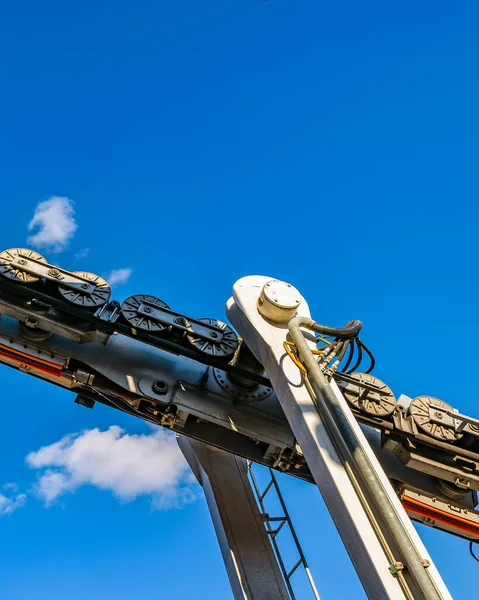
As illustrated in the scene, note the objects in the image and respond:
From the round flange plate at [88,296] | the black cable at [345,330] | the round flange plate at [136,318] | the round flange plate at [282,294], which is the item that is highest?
the round flange plate at [88,296]

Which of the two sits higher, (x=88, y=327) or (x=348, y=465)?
(x=88, y=327)

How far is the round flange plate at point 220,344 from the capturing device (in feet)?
21.0

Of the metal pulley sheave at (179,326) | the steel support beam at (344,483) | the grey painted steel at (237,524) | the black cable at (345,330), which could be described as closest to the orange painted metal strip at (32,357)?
the metal pulley sheave at (179,326)

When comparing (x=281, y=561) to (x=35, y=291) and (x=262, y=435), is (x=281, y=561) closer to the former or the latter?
(x=262, y=435)

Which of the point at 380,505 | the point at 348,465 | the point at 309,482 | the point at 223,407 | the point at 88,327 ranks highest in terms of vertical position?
the point at 88,327

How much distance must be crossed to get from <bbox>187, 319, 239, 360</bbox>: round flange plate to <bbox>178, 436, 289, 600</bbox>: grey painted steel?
2081 millimetres

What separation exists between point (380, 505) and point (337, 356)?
1460 millimetres

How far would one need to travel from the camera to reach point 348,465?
4.08 m

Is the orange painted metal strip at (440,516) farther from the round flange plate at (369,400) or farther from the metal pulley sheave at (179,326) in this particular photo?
the metal pulley sheave at (179,326)

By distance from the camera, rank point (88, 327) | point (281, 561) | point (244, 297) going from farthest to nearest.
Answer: point (281, 561)
point (88, 327)
point (244, 297)

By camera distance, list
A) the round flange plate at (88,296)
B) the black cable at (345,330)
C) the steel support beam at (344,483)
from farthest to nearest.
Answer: the round flange plate at (88,296), the black cable at (345,330), the steel support beam at (344,483)

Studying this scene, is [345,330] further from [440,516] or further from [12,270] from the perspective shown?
[12,270]

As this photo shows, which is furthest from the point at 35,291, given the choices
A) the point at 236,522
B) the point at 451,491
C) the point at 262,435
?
the point at 451,491

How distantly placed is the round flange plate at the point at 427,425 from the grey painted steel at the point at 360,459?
2347 mm
